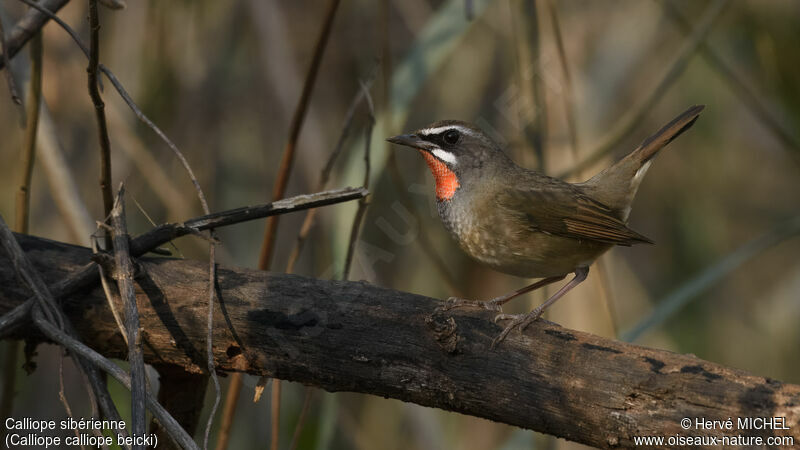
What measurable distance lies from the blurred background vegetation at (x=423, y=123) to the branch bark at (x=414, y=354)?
1.70 m

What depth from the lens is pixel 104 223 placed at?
2.57 m

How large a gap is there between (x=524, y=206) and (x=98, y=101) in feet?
6.71

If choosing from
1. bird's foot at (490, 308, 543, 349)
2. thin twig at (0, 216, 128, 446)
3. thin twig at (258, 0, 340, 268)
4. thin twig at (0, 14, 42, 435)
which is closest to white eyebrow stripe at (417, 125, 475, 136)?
thin twig at (258, 0, 340, 268)

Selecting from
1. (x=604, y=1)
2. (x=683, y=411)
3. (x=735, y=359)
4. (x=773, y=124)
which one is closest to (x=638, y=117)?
(x=773, y=124)

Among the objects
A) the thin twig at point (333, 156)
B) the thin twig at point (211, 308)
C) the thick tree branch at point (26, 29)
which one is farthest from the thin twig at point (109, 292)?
the thick tree branch at point (26, 29)

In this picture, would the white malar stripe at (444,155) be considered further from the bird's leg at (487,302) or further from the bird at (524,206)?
the bird's leg at (487,302)

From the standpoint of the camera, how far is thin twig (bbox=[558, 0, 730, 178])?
4066 mm

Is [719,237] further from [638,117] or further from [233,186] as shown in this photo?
[233,186]

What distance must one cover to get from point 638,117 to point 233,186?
320 cm

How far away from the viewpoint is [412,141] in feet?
12.4

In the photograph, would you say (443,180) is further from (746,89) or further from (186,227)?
(746,89)

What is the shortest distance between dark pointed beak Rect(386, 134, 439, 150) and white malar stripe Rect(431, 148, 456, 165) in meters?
0.03

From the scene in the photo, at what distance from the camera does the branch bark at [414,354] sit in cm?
218

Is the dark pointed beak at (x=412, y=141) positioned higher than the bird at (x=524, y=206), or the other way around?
the dark pointed beak at (x=412, y=141)
